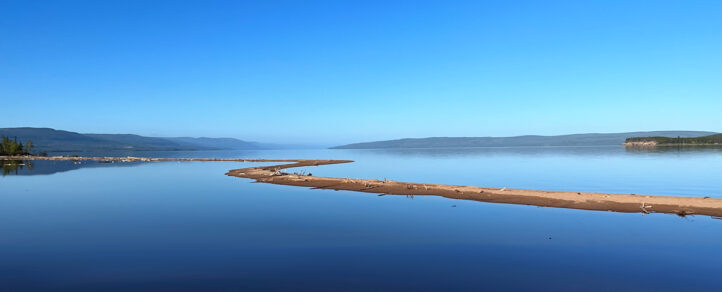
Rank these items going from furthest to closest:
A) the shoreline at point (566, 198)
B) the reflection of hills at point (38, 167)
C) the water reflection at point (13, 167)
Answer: the reflection of hills at point (38, 167)
the water reflection at point (13, 167)
the shoreline at point (566, 198)

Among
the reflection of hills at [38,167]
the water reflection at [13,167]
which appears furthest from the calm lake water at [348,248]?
the water reflection at [13,167]

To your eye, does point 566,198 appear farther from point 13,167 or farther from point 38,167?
point 13,167

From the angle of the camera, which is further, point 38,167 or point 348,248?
point 38,167

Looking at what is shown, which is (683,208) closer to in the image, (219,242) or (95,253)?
(219,242)

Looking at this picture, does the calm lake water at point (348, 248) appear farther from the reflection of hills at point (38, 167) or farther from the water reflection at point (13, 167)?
the water reflection at point (13, 167)

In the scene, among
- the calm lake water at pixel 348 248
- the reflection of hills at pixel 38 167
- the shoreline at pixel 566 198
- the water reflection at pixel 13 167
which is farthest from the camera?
the reflection of hills at pixel 38 167

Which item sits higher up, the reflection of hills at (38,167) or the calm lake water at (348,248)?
the reflection of hills at (38,167)

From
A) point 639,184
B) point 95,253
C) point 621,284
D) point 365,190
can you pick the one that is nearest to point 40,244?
point 95,253

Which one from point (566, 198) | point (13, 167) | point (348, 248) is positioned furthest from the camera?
point (13, 167)

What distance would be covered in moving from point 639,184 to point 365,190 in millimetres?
25803

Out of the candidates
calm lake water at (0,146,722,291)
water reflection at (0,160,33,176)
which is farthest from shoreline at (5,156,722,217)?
water reflection at (0,160,33,176)

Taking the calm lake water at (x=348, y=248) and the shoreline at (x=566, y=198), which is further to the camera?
the shoreline at (x=566, y=198)

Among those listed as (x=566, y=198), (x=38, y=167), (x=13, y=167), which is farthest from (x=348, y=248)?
(x=13, y=167)

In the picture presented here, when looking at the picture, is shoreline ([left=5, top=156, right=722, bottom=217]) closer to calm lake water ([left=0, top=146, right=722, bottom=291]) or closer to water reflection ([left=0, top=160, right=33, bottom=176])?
calm lake water ([left=0, top=146, right=722, bottom=291])
